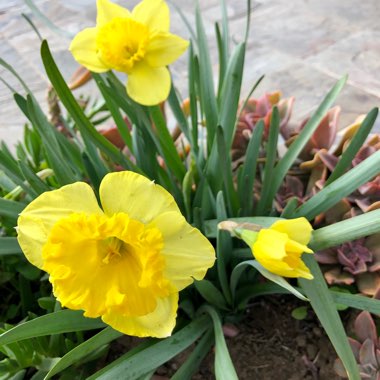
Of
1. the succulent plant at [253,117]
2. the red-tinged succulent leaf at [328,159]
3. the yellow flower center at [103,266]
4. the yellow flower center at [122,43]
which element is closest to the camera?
the yellow flower center at [103,266]

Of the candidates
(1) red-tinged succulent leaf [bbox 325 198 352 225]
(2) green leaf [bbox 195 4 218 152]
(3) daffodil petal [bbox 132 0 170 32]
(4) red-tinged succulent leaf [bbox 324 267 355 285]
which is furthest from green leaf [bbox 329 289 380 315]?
(3) daffodil petal [bbox 132 0 170 32]

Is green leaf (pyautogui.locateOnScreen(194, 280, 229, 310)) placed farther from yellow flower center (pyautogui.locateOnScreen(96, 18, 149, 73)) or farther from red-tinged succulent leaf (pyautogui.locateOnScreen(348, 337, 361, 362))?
yellow flower center (pyautogui.locateOnScreen(96, 18, 149, 73))

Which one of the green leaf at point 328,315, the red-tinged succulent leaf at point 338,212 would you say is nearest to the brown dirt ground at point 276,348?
the red-tinged succulent leaf at point 338,212

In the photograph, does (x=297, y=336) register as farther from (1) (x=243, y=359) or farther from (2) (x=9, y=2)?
(2) (x=9, y=2)

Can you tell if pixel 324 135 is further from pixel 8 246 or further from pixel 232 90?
pixel 8 246

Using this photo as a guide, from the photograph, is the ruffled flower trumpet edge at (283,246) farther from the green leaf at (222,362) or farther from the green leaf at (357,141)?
the green leaf at (357,141)

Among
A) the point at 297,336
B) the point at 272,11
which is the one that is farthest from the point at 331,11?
the point at 297,336
